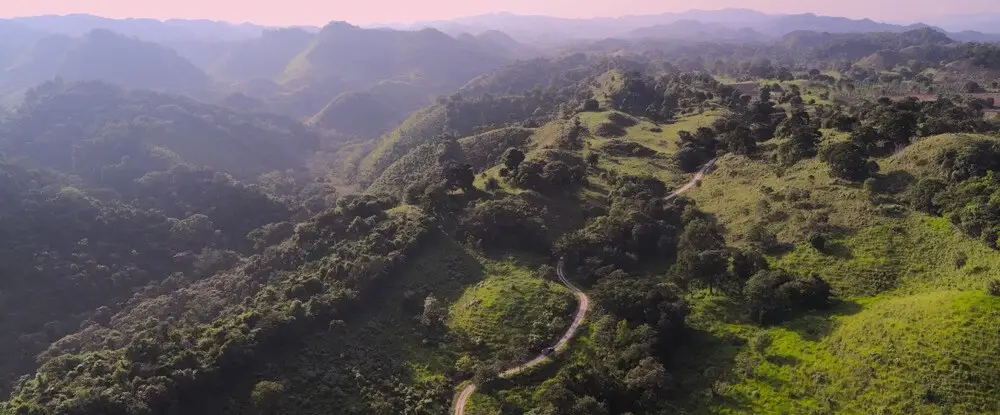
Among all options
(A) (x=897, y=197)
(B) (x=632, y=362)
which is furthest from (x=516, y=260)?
(A) (x=897, y=197)

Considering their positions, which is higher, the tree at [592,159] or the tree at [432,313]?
the tree at [592,159]

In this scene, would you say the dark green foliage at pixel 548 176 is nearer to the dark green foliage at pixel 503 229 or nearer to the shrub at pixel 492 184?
the shrub at pixel 492 184

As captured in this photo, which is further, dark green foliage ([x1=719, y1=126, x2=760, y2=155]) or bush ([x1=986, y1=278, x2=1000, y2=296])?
dark green foliage ([x1=719, y1=126, x2=760, y2=155])

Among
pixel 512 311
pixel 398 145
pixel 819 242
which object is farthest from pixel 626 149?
pixel 398 145

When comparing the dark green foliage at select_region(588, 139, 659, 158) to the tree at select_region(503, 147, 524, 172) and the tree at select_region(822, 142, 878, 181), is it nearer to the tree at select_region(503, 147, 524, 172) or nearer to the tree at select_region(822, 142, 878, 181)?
the tree at select_region(503, 147, 524, 172)

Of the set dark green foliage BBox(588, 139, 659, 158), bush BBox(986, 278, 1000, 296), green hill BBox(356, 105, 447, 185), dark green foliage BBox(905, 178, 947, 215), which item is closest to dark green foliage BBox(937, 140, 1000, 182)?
dark green foliage BBox(905, 178, 947, 215)

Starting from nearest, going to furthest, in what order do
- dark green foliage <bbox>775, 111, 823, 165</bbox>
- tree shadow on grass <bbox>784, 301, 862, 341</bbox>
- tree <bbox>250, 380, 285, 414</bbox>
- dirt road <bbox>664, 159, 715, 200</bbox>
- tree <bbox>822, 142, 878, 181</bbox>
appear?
1. tree <bbox>250, 380, 285, 414</bbox>
2. tree shadow on grass <bbox>784, 301, 862, 341</bbox>
3. tree <bbox>822, 142, 878, 181</bbox>
4. dark green foliage <bbox>775, 111, 823, 165</bbox>
5. dirt road <bbox>664, 159, 715, 200</bbox>

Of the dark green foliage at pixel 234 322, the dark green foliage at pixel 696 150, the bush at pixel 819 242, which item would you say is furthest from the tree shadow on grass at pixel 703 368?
the dark green foliage at pixel 696 150
